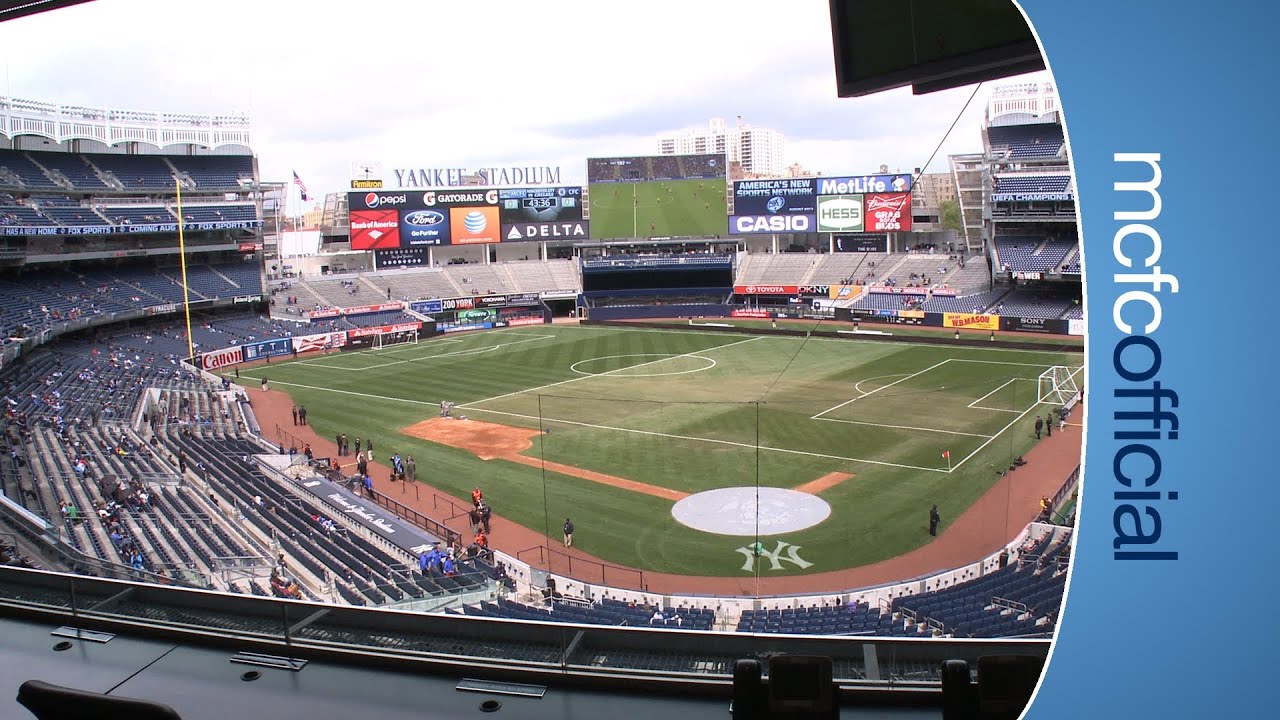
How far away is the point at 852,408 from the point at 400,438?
1172 centimetres

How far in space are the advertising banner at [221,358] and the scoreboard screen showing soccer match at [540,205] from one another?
20.0 m

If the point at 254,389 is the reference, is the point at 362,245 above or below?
above

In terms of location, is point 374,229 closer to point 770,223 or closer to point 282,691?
point 770,223

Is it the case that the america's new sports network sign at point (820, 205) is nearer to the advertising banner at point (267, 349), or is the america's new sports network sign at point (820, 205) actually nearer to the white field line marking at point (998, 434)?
the advertising banner at point (267, 349)

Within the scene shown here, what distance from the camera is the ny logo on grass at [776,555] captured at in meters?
13.5

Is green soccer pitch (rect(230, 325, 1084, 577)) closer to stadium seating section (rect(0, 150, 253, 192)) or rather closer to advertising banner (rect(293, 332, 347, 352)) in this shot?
advertising banner (rect(293, 332, 347, 352))

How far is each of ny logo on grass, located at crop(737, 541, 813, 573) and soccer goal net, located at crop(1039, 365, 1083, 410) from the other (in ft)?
14.9

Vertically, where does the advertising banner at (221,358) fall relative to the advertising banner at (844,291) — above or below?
below

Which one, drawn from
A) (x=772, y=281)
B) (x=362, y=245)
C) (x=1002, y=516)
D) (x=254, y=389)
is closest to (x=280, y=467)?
(x=254, y=389)

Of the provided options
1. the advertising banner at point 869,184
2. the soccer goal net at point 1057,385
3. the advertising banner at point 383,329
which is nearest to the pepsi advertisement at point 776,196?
the advertising banner at point 869,184

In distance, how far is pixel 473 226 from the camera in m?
52.1

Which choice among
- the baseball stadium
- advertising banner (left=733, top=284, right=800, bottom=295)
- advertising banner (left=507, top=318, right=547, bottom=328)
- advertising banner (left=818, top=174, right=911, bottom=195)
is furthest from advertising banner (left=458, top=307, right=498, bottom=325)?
advertising banner (left=818, top=174, right=911, bottom=195)

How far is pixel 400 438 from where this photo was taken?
73.9 feet

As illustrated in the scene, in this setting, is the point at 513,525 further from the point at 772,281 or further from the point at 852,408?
the point at 772,281
